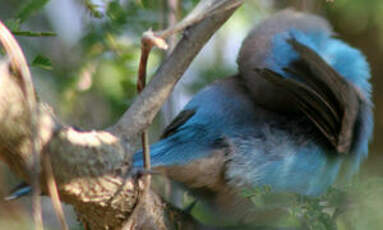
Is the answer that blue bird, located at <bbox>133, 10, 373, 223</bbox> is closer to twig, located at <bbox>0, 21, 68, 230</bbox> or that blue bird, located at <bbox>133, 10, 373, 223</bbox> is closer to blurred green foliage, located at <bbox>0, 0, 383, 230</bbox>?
blurred green foliage, located at <bbox>0, 0, 383, 230</bbox>

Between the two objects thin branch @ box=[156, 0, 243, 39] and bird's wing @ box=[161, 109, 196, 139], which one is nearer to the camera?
thin branch @ box=[156, 0, 243, 39]

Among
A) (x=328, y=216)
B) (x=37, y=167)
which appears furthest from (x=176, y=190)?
(x=37, y=167)

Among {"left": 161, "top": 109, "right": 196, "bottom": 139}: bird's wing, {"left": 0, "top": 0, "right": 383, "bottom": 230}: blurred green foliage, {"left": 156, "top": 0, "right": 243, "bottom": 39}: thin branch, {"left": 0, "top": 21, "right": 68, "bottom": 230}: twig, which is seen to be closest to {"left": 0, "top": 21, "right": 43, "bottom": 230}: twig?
{"left": 0, "top": 21, "right": 68, "bottom": 230}: twig

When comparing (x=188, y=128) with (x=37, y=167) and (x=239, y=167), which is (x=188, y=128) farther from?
(x=37, y=167)

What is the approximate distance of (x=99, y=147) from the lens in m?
1.33

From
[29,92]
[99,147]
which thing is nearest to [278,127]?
[99,147]

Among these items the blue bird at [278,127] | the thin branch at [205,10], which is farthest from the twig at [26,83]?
the blue bird at [278,127]

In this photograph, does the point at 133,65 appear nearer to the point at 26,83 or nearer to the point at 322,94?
the point at 322,94

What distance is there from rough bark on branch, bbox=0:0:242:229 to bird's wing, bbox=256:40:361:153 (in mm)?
426

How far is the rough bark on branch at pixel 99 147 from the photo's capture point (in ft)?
3.78

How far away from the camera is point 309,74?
1871 mm

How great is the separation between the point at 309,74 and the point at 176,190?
70 cm

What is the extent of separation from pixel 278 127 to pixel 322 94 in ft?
0.83

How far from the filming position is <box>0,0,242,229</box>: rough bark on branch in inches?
45.3
